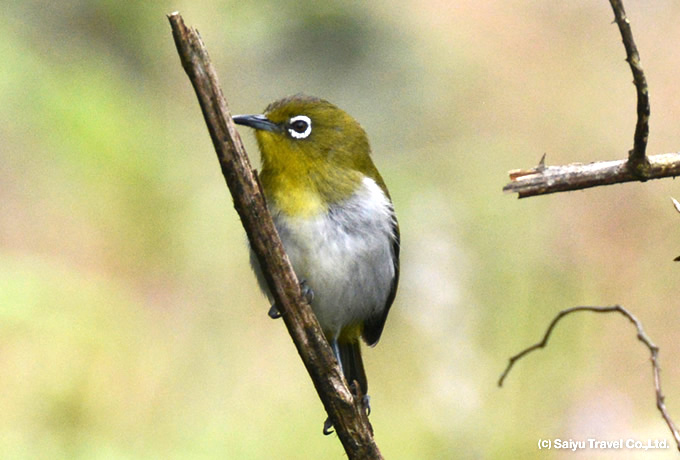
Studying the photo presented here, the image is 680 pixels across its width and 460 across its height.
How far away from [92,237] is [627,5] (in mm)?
5874

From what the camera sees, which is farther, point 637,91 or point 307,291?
point 307,291

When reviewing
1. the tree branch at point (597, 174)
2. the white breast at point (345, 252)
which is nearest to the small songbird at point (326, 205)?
the white breast at point (345, 252)

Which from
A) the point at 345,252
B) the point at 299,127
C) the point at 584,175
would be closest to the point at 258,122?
the point at 299,127

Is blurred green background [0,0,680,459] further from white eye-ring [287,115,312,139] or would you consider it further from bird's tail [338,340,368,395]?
white eye-ring [287,115,312,139]

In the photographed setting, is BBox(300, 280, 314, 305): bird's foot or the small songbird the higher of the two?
the small songbird

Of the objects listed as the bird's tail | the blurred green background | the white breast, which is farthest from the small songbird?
the blurred green background

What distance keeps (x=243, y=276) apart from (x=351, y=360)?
1.31 m

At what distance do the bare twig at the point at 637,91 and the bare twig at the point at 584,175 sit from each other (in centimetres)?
3

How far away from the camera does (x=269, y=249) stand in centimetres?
321

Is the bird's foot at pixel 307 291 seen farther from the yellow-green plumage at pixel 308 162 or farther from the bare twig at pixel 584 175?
the bare twig at pixel 584 175

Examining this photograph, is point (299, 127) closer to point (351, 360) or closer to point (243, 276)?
point (351, 360)

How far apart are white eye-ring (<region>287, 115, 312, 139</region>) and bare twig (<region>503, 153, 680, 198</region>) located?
174cm

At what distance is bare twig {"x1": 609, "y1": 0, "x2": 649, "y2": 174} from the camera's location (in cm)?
260

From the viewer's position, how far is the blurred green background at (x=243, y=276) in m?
4.52
